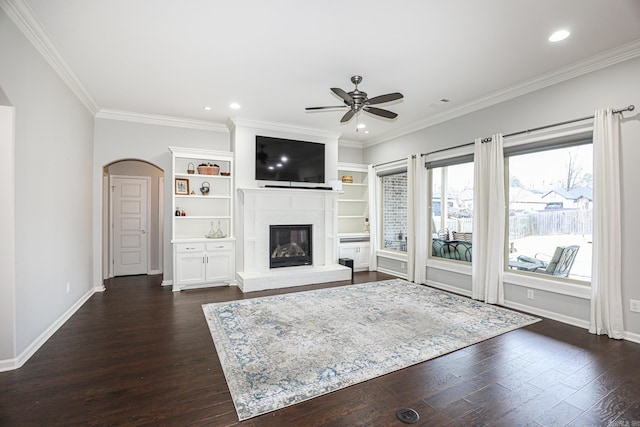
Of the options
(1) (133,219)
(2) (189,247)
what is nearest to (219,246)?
(2) (189,247)

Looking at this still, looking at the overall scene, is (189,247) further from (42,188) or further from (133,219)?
(42,188)

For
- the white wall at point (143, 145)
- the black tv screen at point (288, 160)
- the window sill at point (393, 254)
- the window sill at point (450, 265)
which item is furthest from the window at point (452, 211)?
the white wall at point (143, 145)

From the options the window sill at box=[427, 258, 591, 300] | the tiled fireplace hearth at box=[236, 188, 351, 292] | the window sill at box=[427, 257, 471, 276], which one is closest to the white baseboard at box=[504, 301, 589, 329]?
the window sill at box=[427, 258, 591, 300]

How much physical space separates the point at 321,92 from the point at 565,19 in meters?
2.75

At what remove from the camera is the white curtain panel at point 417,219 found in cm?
572

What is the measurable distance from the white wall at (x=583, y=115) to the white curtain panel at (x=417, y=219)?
95 centimetres

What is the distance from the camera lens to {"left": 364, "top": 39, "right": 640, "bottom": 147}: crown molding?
10.7 feet

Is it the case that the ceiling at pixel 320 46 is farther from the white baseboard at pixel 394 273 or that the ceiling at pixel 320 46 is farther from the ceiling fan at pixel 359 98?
the white baseboard at pixel 394 273

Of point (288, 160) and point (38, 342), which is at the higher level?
point (288, 160)

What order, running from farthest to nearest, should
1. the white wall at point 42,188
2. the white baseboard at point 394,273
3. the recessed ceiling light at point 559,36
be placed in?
the white baseboard at point 394,273 → the recessed ceiling light at point 559,36 → the white wall at point 42,188

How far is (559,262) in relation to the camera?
4.01 meters

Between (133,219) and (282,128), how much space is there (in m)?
3.80

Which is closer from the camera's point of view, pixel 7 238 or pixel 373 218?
pixel 7 238

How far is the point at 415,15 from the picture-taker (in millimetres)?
2705
